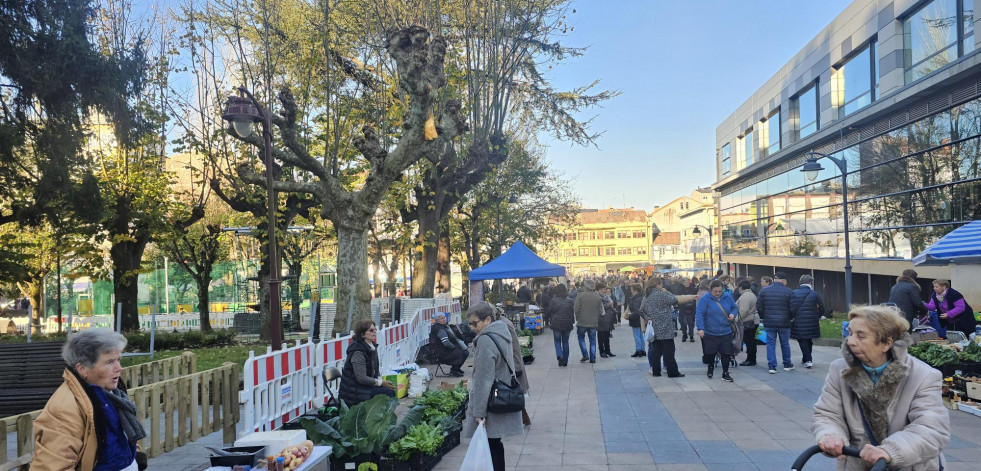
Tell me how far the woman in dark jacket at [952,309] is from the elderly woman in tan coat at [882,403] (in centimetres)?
972

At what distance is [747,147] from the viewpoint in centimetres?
4709

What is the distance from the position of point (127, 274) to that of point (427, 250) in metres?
9.70

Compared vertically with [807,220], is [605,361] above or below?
below

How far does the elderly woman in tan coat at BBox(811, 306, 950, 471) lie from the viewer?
317cm

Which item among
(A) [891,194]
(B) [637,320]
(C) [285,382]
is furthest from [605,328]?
(A) [891,194]

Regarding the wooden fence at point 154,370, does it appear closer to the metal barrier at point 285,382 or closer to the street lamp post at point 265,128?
the street lamp post at point 265,128

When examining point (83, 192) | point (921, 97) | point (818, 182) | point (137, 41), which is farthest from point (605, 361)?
point (818, 182)

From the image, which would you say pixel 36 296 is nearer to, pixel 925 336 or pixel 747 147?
pixel 925 336

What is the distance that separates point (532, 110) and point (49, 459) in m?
27.7

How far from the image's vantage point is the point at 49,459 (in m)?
3.64

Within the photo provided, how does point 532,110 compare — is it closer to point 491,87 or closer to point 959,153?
point 491,87

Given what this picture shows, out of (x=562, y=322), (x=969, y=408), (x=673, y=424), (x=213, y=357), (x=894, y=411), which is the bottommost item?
(x=213, y=357)

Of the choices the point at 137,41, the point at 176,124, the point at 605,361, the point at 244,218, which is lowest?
the point at 605,361

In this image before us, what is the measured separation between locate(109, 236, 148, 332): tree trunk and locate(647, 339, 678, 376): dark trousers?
57.7 ft
